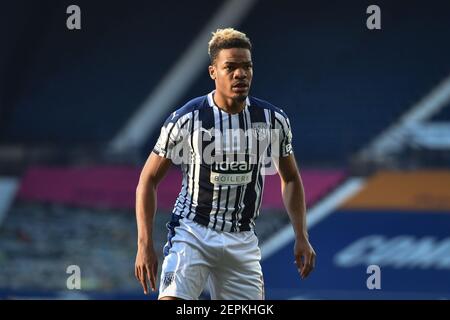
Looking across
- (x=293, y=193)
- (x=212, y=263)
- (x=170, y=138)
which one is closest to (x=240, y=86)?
(x=170, y=138)

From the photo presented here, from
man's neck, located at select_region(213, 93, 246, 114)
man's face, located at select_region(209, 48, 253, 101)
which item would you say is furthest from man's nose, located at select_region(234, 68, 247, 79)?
man's neck, located at select_region(213, 93, 246, 114)

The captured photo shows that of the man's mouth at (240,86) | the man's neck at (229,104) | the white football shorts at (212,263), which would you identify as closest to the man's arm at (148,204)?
the white football shorts at (212,263)

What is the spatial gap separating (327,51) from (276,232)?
10.2 ft

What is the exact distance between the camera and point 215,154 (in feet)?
17.0

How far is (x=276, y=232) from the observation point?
14.5 m

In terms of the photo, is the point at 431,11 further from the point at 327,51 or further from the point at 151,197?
the point at 151,197

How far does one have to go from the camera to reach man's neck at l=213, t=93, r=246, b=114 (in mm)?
5227

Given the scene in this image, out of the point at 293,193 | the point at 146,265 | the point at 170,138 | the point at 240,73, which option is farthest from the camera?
the point at 293,193

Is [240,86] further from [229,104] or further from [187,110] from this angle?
[187,110]

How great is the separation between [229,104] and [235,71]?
9.3 inches

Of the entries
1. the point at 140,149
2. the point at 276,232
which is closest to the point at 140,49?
the point at 140,149

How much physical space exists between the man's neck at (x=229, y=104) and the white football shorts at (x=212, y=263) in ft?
2.04

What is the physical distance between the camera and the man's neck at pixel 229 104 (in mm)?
5227

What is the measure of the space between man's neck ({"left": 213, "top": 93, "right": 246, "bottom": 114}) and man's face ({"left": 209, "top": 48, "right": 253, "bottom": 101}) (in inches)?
3.4
